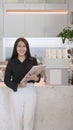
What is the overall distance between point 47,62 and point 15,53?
407mm

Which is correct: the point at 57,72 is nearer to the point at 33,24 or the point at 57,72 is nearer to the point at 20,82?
the point at 20,82

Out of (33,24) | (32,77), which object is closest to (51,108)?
(32,77)

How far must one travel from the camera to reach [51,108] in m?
3.42

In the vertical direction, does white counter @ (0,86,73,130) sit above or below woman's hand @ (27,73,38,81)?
below

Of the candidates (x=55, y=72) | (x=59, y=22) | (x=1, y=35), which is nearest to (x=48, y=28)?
(x=59, y=22)

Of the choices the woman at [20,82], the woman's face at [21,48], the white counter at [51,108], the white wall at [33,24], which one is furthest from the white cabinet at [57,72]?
the white wall at [33,24]

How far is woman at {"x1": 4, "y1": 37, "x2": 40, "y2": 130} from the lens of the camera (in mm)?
3020

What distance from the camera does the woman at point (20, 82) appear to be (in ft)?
9.91

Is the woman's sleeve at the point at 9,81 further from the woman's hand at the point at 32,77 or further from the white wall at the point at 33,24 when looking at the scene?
the white wall at the point at 33,24

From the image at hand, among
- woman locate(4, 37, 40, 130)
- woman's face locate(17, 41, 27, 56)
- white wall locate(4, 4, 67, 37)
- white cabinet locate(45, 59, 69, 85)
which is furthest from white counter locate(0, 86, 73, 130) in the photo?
white wall locate(4, 4, 67, 37)

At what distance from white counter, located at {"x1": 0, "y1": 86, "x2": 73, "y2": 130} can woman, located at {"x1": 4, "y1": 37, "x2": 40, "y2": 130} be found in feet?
0.92

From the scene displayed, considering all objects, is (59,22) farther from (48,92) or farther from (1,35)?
(48,92)

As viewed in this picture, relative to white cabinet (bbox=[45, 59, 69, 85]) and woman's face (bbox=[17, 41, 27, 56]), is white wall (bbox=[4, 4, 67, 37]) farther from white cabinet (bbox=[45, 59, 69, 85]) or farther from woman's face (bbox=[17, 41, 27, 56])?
woman's face (bbox=[17, 41, 27, 56])

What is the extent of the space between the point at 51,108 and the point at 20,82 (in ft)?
2.04
